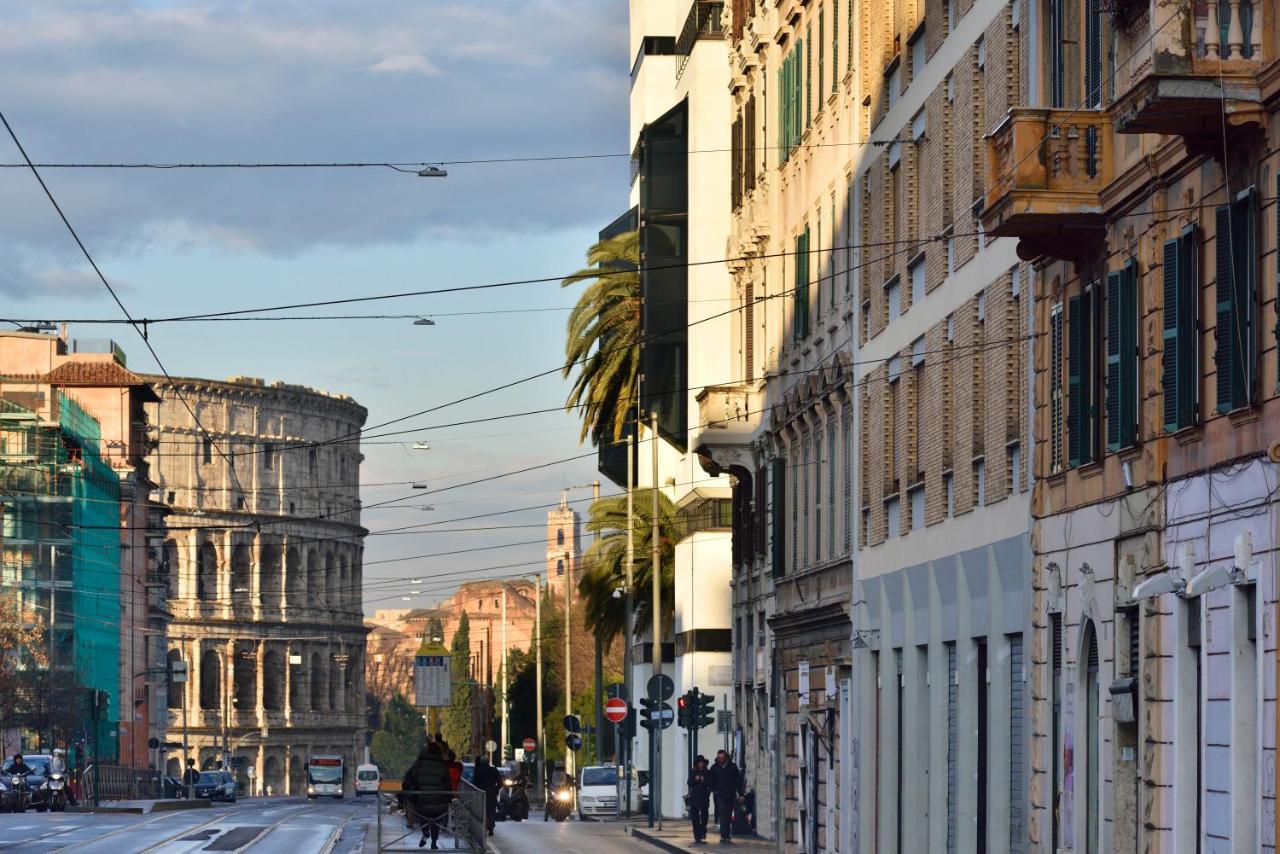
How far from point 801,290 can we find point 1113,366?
1863 centimetres

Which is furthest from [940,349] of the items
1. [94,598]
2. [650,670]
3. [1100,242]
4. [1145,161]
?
[94,598]

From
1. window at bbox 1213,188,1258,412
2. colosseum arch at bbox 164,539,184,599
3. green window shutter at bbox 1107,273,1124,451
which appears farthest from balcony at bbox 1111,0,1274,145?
colosseum arch at bbox 164,539,184,599

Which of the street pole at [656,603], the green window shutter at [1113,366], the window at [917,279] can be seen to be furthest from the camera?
the street pole at [656,603]

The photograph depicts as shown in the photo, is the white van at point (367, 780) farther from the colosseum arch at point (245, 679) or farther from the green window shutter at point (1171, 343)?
the green window shutter at point (1171, 343)

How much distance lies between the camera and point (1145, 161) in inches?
778

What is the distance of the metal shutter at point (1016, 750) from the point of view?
24.5 m

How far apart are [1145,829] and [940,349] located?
9.91 meters

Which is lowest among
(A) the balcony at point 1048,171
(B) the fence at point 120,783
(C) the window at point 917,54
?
(B) the fence at point 120,783

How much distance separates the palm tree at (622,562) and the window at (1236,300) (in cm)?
4769

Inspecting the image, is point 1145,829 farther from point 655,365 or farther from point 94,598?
point 94,598

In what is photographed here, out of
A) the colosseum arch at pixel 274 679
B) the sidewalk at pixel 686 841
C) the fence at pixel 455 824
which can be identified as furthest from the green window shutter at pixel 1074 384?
the colosseum arch at pixel 274 679

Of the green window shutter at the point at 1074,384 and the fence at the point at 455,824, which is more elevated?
the green window shutter at the point at 1074,384

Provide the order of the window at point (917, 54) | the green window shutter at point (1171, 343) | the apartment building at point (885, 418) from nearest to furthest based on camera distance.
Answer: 1. the green window shutter at point (1171, 343)
2. the apartment building at point (885, 418)
3. the window at point (917, 54)

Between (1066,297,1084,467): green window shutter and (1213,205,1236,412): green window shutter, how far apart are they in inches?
159
